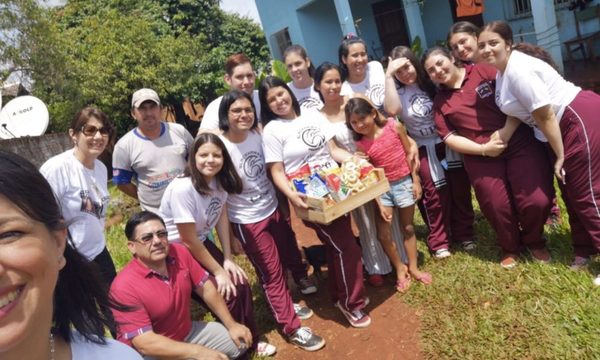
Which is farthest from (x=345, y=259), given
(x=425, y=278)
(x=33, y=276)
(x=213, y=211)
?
(x=33, y=276)

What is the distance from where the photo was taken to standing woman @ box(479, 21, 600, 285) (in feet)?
9.30


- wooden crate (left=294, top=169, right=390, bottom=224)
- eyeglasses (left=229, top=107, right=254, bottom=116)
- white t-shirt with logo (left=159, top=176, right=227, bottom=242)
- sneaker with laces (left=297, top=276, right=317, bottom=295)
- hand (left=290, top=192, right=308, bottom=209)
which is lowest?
sneaker with laces (left=297, top=276, right=317, bottom=295)

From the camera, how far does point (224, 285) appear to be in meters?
3.32

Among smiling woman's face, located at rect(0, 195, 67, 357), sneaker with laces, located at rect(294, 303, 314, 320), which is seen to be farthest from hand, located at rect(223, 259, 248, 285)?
smiling woman's face, located at rect(0, 195, 67, 357)

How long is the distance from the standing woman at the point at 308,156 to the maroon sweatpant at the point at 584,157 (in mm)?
1533

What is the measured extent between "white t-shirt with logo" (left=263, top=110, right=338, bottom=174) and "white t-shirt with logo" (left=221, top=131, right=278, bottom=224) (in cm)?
12

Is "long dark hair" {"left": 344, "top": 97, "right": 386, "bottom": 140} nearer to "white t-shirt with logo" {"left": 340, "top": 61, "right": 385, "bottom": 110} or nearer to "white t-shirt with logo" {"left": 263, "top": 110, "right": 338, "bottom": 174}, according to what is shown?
"white t-shirt with logo" {"left": 263, "top": 110, "right": 338, "bottom": 174}

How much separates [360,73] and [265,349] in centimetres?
249

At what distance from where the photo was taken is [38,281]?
118cm

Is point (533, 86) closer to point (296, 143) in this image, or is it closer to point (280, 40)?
point (296, 143)

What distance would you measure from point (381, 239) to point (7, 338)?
120 inches

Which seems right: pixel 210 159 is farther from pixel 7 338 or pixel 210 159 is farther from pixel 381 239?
pixel 7 338

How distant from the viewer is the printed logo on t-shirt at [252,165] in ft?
11.2

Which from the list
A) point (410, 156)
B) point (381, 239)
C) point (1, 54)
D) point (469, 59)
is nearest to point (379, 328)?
point (381, 239)
